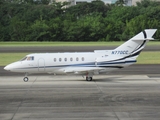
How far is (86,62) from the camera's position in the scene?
104 feet

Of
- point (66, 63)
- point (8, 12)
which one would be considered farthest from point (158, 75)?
point (8, 12)

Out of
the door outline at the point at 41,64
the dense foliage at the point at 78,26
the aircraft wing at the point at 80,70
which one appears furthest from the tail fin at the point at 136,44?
the dense foliage at the point at 78,26

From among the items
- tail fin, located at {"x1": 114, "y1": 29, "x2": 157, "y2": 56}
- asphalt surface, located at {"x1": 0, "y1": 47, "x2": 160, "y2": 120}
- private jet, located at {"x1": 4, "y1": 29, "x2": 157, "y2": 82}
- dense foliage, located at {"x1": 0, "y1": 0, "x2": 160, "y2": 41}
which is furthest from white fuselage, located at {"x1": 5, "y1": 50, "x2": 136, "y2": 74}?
dense foliage, located at {"x1": 0, "y1": 0, "x2": 160, "y2": 41}

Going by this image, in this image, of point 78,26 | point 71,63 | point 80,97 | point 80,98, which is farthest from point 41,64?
point 78,26

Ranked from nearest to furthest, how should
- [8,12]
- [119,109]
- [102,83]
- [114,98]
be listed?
[119,109] → [114,98] → [102,83] → [8,12]

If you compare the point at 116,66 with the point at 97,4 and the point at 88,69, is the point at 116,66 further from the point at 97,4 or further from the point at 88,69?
the point at 97,4

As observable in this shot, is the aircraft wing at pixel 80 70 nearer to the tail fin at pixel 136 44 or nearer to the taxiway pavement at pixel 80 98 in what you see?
the taxiway pavement at pixel 80 98

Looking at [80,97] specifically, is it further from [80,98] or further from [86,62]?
[86,62]

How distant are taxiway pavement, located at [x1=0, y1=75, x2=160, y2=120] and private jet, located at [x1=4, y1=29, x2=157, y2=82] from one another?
795 mm

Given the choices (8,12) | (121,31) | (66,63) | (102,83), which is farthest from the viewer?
(8,12)

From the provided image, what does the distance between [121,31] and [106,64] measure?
251 ft

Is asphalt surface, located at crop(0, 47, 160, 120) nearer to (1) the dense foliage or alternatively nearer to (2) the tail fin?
(2) the tail fin

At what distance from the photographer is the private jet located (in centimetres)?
3155

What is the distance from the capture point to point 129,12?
11794 centimetres
